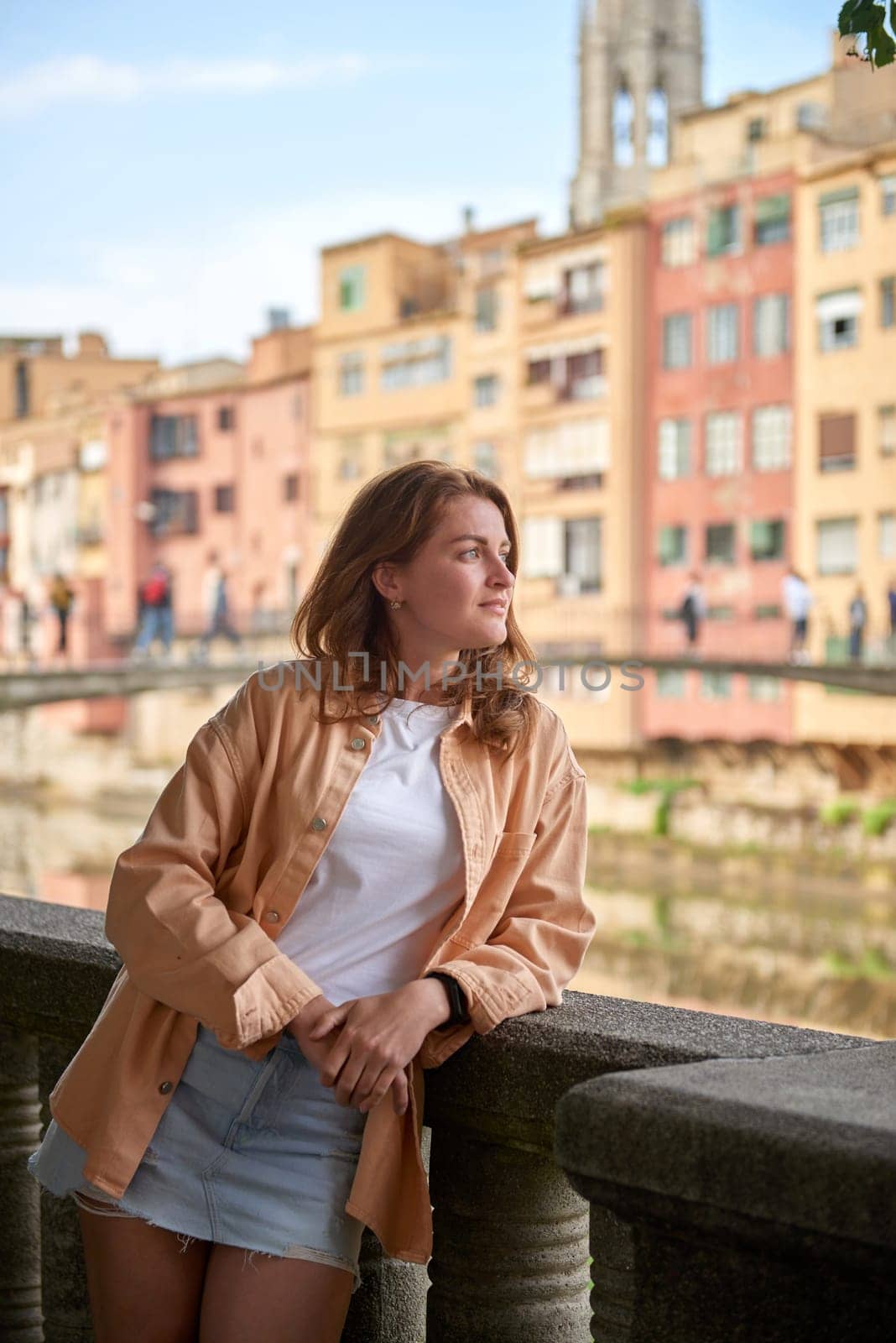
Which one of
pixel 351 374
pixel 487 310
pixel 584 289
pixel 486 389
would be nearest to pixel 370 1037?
pixel 584 289

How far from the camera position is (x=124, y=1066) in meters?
1.34

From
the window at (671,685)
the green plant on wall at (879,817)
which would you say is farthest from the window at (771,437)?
the green plant on wall at (879,817)

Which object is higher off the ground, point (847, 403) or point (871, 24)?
point (847, 403)

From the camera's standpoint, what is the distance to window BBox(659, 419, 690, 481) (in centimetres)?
2173

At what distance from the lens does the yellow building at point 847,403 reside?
1981cm

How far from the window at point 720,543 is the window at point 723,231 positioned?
3391 mm

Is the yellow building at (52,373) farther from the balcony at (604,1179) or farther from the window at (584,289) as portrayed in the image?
the balcony at (604,1179)

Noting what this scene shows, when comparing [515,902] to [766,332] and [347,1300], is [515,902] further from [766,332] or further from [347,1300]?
[766,332]

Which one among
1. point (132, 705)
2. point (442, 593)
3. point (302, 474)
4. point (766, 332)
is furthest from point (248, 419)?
point (442, 593)

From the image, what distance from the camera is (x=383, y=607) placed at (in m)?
1.55

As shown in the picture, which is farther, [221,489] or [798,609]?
[221,489]

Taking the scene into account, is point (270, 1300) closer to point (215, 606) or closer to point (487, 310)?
point (487, 310)

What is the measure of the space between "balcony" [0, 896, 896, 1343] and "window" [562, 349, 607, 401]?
2129cm

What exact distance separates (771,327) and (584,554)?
384 cm
